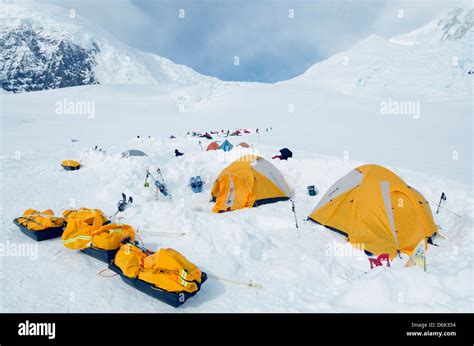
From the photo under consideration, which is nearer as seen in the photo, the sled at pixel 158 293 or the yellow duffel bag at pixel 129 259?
the sled at pixel 158 293

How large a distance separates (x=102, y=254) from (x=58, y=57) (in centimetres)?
18083

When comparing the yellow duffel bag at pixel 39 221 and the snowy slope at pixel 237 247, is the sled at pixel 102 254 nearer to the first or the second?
the snowy slope at pixel 237 247

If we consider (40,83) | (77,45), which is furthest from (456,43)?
(77,45)

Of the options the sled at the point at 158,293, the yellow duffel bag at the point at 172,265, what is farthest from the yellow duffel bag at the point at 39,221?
the yellow duffel bag at the point at 172,265

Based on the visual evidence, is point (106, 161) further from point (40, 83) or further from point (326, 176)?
point (40, 83)

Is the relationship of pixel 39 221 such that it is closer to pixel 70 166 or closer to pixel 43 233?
pixel 43 233

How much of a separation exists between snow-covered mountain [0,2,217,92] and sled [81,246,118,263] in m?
133

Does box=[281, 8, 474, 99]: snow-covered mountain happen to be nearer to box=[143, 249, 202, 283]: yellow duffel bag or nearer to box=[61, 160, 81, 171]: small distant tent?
box=[61, 160, 81, 171]: small distant tent

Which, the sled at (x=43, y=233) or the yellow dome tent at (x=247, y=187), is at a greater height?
the yellow dome tent at (x=247, y=187)

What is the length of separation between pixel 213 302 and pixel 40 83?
565ft

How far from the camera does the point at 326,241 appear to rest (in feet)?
23.1

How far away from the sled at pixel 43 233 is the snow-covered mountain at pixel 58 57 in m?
132

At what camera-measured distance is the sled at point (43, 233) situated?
555 centimetres

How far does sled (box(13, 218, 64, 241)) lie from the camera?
18.2ft
